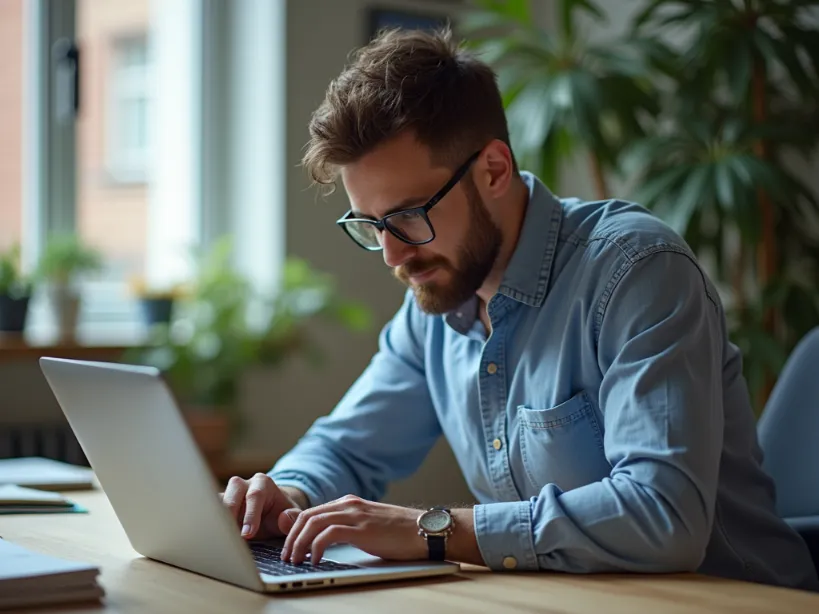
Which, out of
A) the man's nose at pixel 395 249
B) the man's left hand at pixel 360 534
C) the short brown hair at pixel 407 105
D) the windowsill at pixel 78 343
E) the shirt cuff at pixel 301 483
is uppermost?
the short brown hair at pixel 407 105

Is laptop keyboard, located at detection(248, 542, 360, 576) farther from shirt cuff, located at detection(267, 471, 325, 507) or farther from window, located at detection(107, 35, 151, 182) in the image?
window, located at detection(107, 35, 151, 182)

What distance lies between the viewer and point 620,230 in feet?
4.90

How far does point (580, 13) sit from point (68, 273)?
2.14m

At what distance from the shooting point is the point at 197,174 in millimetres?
4059

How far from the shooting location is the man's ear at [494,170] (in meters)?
1.61

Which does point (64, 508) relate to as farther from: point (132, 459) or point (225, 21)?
point (225, 21)

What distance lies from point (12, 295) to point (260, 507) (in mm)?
2257

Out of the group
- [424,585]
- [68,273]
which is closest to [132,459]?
[424,585]

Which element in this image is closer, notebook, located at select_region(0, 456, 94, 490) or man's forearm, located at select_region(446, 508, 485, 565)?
man's forearm, located at select_region(446, 508, 485, 565)

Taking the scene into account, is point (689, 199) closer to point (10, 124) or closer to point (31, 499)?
point (31, 499)

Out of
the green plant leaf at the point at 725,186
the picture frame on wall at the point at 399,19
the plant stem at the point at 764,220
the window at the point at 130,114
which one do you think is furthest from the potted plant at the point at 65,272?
the plant stem at the point at 764,220

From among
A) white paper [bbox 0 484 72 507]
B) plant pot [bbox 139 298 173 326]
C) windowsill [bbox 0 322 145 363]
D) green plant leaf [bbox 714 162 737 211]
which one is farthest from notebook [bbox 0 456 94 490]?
green plant leaf [bbox 714 162 737 211]

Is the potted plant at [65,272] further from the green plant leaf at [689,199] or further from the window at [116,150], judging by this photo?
the green plant leaf at [689,199]

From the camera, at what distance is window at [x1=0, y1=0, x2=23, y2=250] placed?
3783 mm
